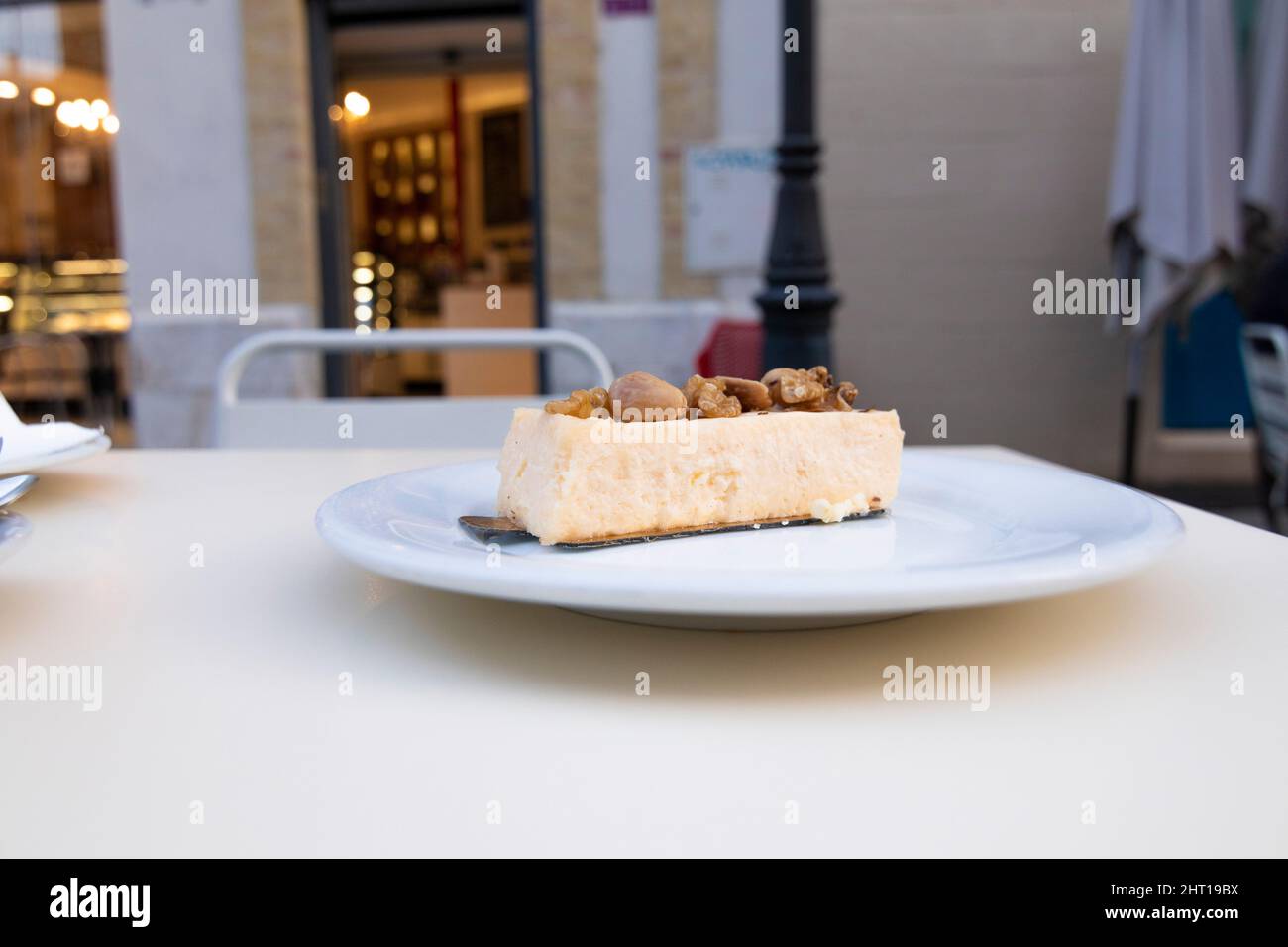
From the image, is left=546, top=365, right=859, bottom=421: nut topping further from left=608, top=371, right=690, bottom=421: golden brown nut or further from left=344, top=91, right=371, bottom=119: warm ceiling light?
left=344, top=91, right=371, bottom=119: warm ceiling light

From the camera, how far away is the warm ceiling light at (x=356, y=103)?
29.8 feet

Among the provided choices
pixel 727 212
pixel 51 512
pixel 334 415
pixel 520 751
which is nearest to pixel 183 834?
pixel 520 751

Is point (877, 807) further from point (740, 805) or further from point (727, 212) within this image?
point (727, 212)

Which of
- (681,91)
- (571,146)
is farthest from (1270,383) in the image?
(571,146)

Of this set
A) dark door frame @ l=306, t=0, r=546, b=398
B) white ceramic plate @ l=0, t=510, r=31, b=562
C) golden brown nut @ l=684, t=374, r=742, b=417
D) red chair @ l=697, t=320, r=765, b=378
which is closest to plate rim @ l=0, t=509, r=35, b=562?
white ceramic plate @ l=0, t=510, r=31, b=562

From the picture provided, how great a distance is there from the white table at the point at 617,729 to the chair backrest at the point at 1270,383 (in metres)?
2.68

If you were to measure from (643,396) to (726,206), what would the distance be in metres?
6.15

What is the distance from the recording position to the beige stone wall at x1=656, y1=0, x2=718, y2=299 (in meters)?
6.70

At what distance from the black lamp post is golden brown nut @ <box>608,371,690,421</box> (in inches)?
118

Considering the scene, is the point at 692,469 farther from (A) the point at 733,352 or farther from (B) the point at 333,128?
(B) the point at 333,128

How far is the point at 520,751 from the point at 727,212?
259 inches

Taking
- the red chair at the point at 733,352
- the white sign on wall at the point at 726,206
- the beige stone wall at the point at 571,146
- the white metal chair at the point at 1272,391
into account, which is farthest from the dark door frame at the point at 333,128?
the white metal chair at the point at 1272,391

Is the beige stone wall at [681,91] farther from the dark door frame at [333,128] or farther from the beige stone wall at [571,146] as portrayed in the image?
the dark door frame at [333,128]

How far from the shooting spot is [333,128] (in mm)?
7449
